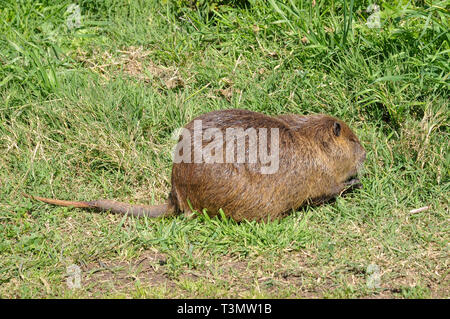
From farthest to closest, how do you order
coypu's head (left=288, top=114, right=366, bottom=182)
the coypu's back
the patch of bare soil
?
1. coypu's head (left=288, top=114, right=366, bottom=182)
2. the coypu's back
3. the patch of bare soil

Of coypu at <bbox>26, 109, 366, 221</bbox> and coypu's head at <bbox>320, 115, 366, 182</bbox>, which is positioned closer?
coypu at <bbox>26, 109, 366, 221</bbox>

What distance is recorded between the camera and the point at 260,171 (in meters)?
3.64

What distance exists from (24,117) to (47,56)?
0.60 meters

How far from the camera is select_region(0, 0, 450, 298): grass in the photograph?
3479mm

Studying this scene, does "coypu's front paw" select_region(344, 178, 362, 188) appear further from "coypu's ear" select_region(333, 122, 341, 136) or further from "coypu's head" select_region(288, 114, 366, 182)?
"coypu's ear" select_region(333, 122, 341, 136)

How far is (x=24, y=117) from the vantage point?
4633 mm

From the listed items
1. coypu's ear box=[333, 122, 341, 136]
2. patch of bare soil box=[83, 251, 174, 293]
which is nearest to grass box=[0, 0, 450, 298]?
patch of bare soil box=[83, 251, 174, 293]

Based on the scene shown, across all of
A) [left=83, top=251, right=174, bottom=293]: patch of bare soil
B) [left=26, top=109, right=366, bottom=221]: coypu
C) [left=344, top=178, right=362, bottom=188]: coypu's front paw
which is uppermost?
[left=26, top=109, right=366, bottom=221]: coypu

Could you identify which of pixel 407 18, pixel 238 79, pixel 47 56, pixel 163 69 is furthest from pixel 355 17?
pixel 47 56

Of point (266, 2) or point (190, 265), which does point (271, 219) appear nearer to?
point (190, 265)

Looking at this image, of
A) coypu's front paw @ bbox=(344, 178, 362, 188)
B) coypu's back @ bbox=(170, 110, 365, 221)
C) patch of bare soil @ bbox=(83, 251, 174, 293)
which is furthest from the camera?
coypu's front paw @ bbox=(344, 178, 362, 188)

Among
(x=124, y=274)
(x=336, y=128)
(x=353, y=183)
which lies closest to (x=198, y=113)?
(x=336, y=128)

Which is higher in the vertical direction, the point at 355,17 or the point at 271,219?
the point at 355,17

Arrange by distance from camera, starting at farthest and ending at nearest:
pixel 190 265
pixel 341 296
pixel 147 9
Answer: pixel 147 9
pixel 190 265
pixel 341 296
